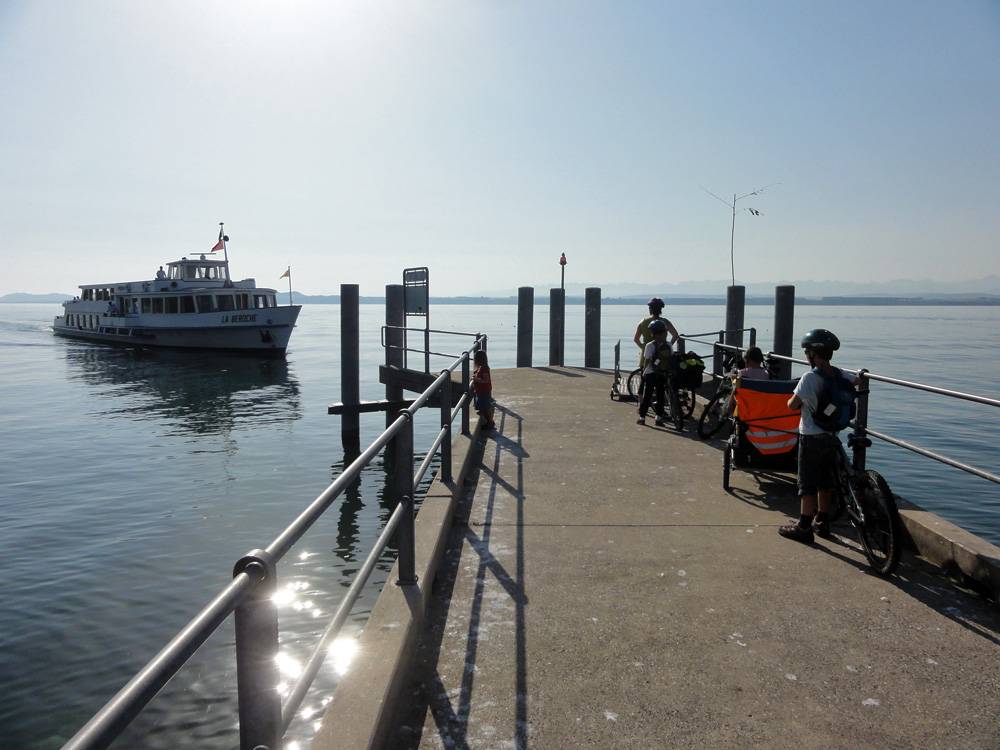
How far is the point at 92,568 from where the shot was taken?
9.22m

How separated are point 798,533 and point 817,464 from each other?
504mm

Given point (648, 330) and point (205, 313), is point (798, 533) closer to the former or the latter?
point (648, 330)

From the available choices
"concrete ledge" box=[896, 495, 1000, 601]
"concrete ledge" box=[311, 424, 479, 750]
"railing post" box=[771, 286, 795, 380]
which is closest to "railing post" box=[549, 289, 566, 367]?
"railing post" box=[771, 286, 795, 380]

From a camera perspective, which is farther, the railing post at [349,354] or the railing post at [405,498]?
the railing post at [349,354]

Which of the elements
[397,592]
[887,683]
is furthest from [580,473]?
[887,683]

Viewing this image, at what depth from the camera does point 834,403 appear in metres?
4.88

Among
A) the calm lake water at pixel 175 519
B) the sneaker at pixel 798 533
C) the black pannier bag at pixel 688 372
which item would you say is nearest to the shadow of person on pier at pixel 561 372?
the calm lake water at pixel 175 519

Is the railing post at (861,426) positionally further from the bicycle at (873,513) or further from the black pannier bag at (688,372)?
the black pannier bag at (688,372)

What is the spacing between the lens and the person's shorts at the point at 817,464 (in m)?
4.94

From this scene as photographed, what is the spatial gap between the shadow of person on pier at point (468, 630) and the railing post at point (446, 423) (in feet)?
0.98

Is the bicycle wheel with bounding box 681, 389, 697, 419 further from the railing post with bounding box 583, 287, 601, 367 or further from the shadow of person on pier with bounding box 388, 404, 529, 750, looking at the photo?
the railing post with bounding box 583, 287, 601, 367

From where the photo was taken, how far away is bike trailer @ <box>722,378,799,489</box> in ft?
19.7

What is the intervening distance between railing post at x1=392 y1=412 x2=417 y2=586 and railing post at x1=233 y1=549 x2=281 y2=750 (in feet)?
6.14

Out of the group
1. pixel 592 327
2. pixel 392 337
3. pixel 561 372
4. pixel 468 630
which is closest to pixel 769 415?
pixel 468 630
